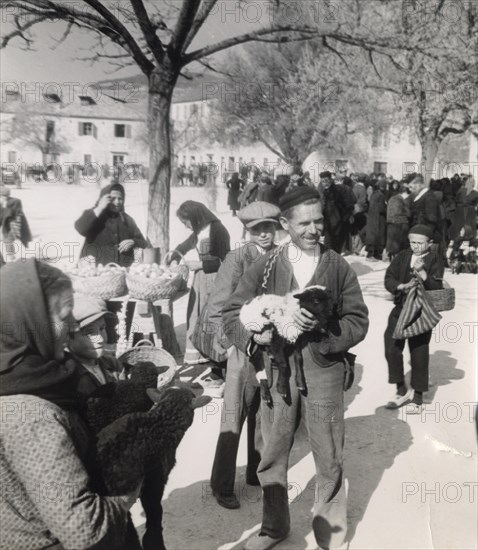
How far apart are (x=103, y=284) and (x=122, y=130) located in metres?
9.84

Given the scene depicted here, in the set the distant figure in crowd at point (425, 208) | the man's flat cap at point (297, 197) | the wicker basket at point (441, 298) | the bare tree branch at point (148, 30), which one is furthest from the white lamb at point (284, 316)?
the distant figure in crowd at point (425, 208)

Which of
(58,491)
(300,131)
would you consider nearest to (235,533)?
(58,491)

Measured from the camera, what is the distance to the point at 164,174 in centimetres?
657

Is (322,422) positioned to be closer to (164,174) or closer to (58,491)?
(58,491)

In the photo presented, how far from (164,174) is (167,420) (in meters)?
4.84

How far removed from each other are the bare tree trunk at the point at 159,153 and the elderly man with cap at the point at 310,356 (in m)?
3.70

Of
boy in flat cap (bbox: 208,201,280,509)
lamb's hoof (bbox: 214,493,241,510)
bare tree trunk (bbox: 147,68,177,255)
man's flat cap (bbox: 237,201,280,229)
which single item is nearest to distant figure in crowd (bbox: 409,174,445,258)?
bare tree trunk (bbox: 147,68,177,255)

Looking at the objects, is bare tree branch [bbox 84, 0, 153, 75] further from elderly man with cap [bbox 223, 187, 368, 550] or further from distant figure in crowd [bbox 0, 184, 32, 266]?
elderly man with cap [bbox 223, 187, 368, 550]

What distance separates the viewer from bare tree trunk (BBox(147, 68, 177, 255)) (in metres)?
6.14

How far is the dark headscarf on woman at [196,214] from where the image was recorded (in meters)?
5.13

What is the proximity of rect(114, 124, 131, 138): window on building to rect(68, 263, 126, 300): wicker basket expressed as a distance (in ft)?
31.6

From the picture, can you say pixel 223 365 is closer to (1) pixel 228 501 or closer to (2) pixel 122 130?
(1) pixel 228 501

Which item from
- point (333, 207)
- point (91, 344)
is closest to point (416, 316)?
point (91, 344)

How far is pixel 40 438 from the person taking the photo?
1.55 m
